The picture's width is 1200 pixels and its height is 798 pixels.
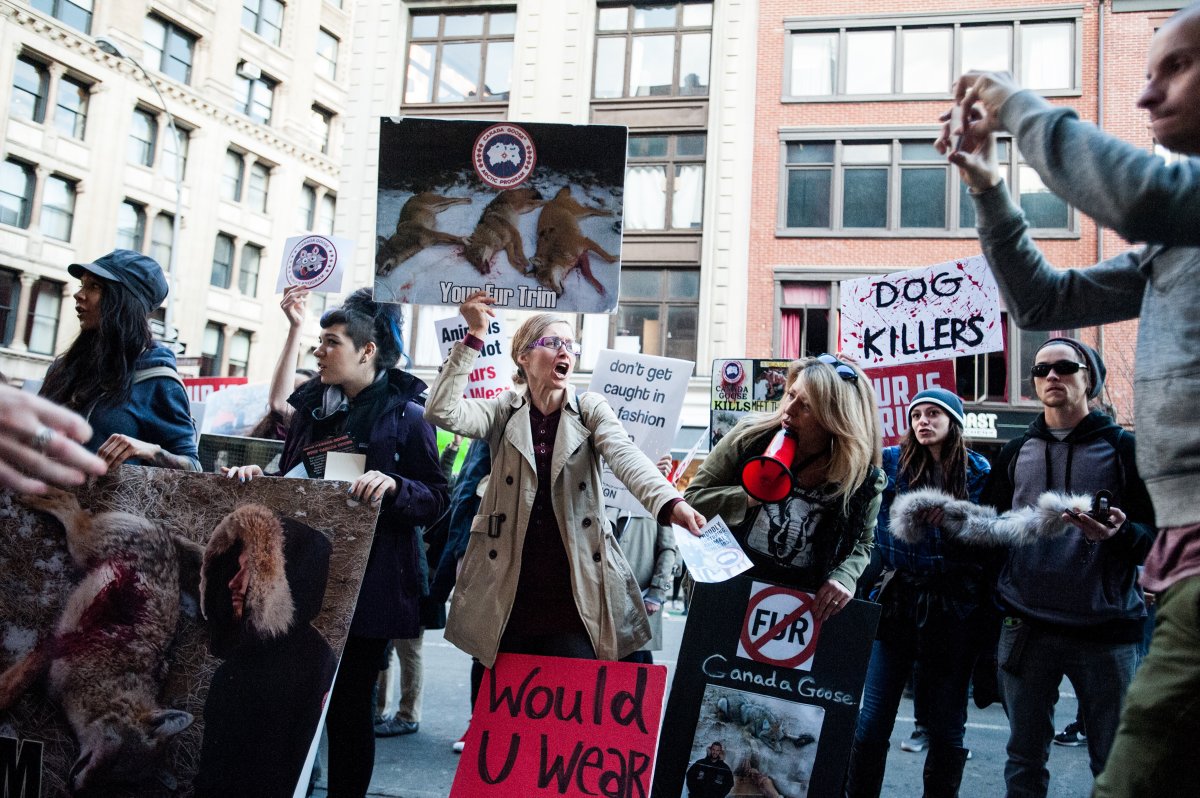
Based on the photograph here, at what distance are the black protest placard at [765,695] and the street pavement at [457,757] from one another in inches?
61.7

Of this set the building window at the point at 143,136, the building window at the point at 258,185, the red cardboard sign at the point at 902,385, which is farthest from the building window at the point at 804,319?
the building window at the point at 258,185

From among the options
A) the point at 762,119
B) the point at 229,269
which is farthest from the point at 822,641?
the point at 229,269

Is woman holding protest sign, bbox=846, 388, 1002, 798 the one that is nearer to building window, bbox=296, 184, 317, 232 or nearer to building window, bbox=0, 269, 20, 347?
building window, bbox=0, 269, 20, 347

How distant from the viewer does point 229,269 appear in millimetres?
35750

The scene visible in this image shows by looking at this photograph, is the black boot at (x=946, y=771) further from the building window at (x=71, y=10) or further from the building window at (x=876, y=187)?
the building window at (x=71, y=10)

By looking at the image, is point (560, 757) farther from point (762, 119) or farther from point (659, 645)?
point (762, 119)

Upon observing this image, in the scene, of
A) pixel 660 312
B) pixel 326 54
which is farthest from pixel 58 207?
pixel 660 312

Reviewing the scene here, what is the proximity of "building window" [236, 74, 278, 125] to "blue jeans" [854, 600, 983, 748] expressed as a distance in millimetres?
37224

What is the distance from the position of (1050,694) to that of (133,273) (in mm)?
4019

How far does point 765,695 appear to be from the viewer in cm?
362

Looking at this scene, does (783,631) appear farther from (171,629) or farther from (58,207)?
(58,207)

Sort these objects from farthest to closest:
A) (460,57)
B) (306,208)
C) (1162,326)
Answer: (306,208) < (460,57) < (1162,326)

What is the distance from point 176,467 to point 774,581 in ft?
7.77

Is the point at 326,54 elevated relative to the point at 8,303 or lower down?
elevated
